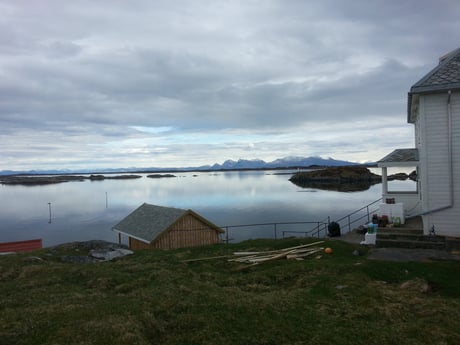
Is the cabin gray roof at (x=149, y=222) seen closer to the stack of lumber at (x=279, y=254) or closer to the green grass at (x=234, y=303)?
the stack of lumber at (x=279, y=254)

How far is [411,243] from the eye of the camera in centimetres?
1425

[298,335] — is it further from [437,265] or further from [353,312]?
[437,265]

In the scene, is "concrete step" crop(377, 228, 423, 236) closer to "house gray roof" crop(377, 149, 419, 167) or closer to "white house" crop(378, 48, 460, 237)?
"white house" crop(378, 48, 460, 237)

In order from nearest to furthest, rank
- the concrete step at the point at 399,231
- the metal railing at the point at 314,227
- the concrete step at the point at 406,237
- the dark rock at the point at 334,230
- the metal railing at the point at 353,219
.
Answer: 1. the concrete step at the point at 406,237
2. the concrete step at the point at 399,231
3. the dark rock at the point at 334,230
4. the metal railing at the point at 353,219
5. the metal railing at the point at 314,227

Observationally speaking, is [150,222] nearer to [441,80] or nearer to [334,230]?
[334,230]

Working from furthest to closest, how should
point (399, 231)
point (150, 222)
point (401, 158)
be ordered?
point (150, 222) → point (401, 158) → point (399, 231)

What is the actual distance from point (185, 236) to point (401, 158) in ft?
46.2

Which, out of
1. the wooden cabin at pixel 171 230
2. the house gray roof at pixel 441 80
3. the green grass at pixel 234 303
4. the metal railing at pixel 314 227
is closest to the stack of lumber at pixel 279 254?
the green grass at pixel 234 303

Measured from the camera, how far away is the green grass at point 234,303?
6.72 m

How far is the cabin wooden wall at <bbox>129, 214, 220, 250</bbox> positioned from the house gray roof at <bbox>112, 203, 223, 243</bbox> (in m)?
0.32

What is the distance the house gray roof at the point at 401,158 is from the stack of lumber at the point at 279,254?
Answer: 603cm

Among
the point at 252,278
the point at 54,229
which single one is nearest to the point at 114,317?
the point at 252,278

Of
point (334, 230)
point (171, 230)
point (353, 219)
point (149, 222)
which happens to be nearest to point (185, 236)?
point (171, 230)

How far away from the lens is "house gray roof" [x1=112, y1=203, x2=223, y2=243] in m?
21.8
